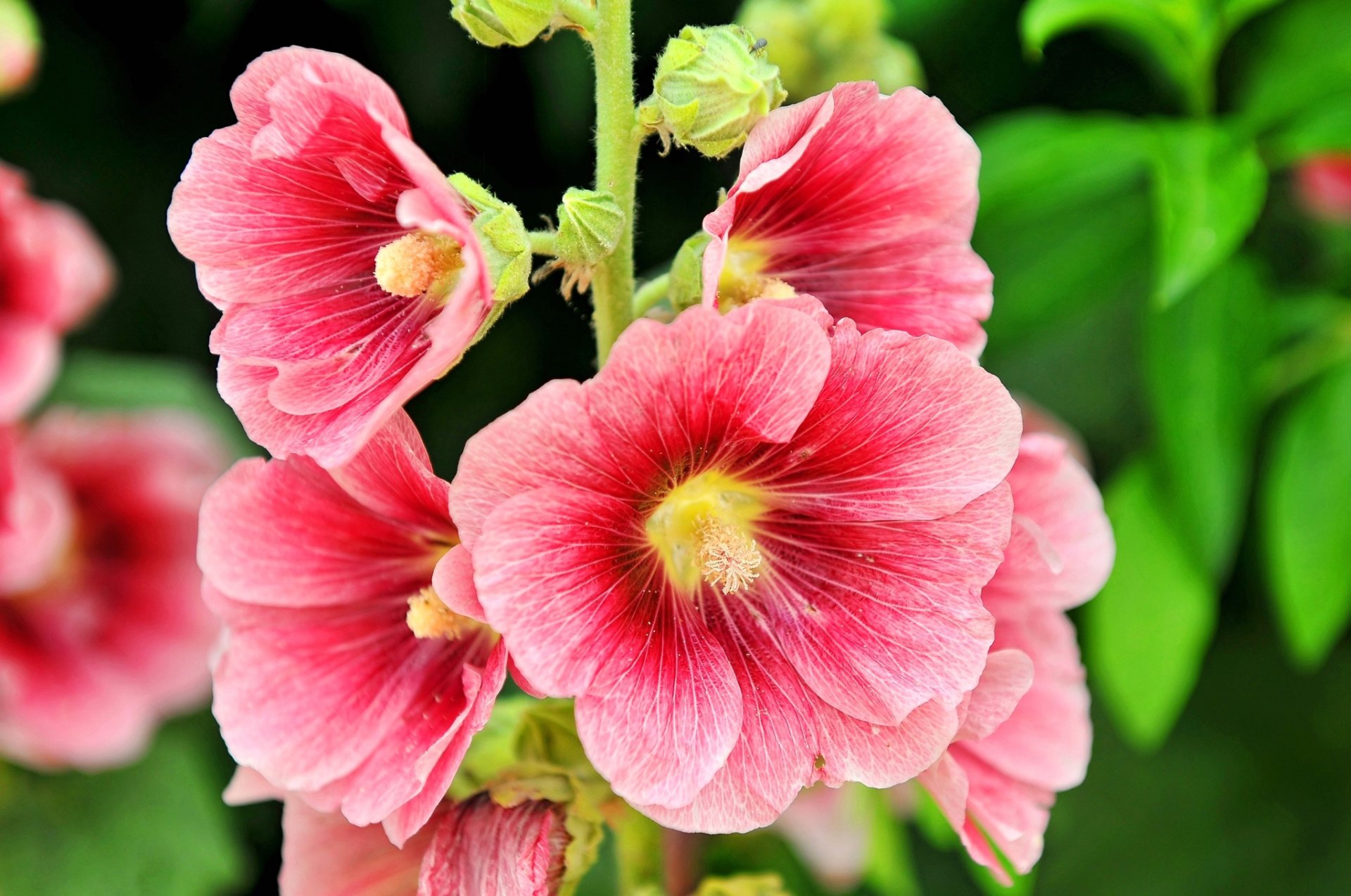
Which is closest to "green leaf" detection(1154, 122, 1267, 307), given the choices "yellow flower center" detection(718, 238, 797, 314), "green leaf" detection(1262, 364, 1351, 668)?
"green leaf" detection(1262, 364, 1351, 668)

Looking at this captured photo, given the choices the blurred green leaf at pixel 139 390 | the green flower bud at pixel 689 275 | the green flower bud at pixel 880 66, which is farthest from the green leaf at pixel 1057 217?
the blurred green leaf at pixel 139 390

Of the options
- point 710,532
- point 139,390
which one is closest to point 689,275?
point 710,532

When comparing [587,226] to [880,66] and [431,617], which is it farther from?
[880,66]

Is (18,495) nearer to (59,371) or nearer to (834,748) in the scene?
(59,371)

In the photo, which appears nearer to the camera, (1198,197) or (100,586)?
(1198,197)

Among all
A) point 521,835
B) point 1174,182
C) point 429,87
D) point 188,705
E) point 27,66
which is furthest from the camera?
point 188,705

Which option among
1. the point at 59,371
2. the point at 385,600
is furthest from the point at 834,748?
the point at 59,371

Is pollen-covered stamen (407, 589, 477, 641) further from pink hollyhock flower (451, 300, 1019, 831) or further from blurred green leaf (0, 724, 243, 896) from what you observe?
blurred green leaf (0, 724, 243, 896)
